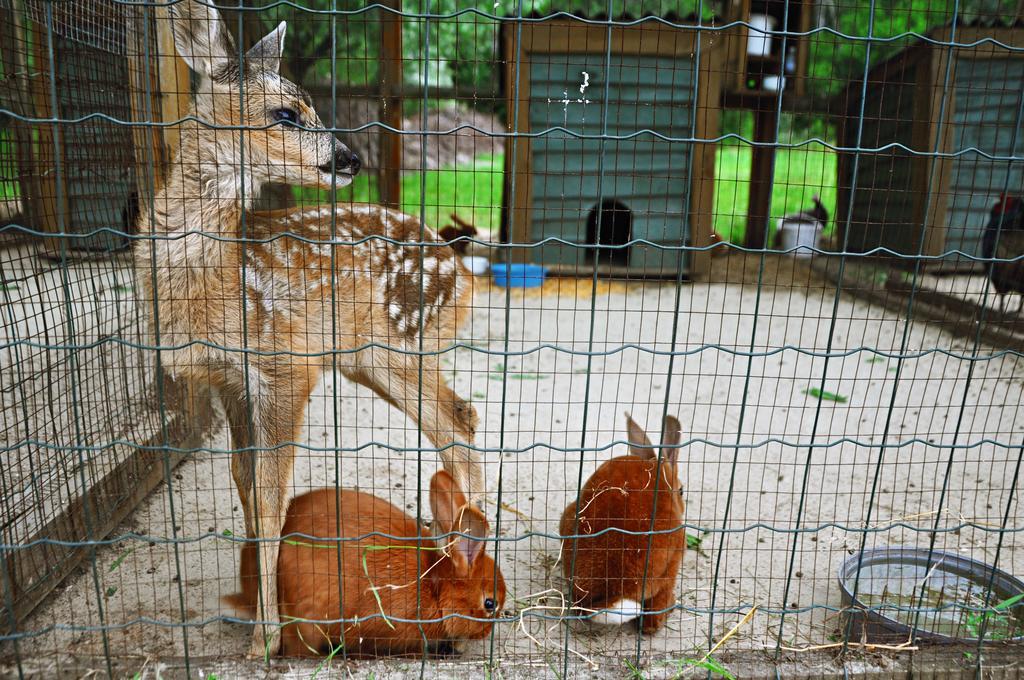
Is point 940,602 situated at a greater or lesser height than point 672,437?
lesser

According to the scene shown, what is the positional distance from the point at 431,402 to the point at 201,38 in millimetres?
1643

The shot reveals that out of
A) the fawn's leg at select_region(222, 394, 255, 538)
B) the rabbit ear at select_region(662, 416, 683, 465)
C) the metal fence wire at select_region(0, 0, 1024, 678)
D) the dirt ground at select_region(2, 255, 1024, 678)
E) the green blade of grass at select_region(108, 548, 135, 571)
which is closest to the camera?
the metal fence wire at select_region(0, 0, 1024, 678)

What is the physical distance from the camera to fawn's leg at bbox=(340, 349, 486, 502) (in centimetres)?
334

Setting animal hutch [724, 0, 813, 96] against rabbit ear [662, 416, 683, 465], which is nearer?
rabbit ear [662, 416, 683, 465]

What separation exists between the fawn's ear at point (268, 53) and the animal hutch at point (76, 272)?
0.29 meters

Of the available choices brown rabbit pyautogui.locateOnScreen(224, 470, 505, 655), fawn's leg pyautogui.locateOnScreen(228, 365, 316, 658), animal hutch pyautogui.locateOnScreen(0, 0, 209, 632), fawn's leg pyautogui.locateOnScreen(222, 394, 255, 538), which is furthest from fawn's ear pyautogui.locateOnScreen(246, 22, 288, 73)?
brown rabbit pyautogui.locateOnScreen(224, 470, 505, 655)

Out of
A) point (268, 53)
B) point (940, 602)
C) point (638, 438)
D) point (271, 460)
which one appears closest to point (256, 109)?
point (268, 53)

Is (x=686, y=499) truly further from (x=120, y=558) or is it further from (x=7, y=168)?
(x=7, y=168)

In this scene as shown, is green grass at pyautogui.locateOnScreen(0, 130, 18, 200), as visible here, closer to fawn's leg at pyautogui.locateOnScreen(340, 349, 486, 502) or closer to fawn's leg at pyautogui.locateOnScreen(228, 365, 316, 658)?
fawn's leg at pyautogui.locateOnScreen(228, 365, 316, 658)

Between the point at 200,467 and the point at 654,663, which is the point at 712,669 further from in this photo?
the point at 200,467

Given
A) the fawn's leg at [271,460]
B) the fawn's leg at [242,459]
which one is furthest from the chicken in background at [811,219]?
the fawn's leg at [242,459]

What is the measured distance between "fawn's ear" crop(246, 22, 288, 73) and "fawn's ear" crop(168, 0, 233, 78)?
0.44 feet

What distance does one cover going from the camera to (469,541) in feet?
8.21

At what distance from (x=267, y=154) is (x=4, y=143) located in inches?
31.8
